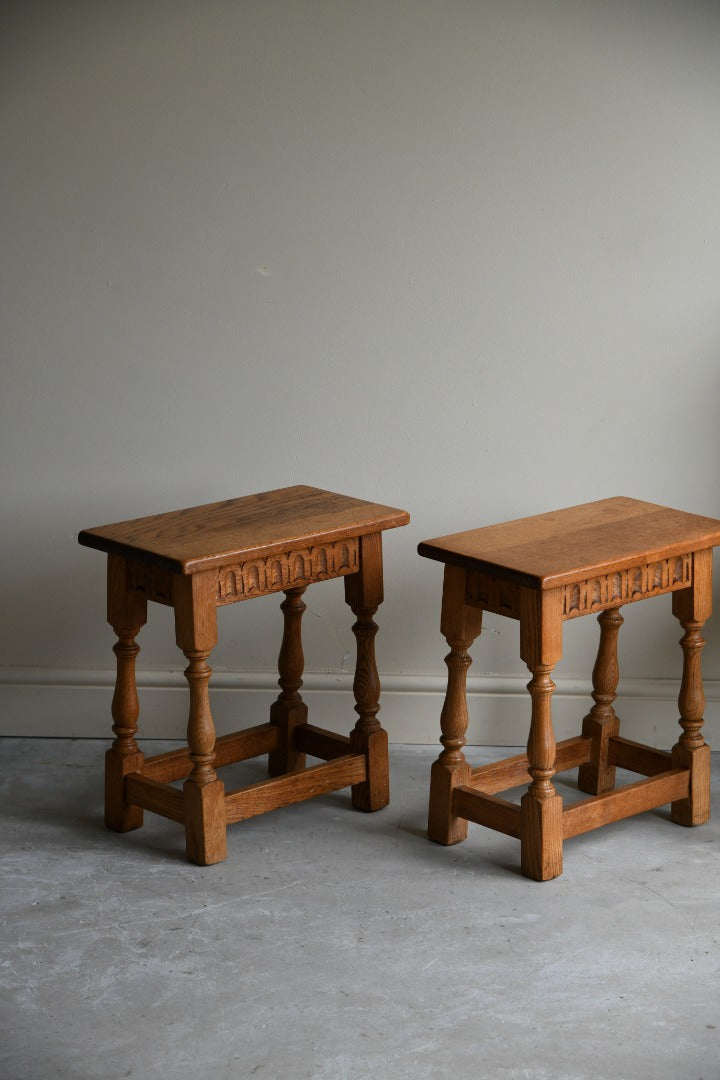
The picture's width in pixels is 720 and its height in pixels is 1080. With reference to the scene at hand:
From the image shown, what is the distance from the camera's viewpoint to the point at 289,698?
3471 millimetres

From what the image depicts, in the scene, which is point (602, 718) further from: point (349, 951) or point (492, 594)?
point (349, 951)

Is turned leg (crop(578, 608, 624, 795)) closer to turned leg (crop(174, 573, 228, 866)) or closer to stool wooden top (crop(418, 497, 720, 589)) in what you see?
stool wooden top (crop(418, 497, 720, 589))

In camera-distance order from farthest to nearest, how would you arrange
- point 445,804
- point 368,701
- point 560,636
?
point 368,701
point 445,804
point 560,636

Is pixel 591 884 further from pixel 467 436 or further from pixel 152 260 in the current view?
pixel 152 260

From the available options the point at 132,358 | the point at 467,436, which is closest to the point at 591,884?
the point at 467,436

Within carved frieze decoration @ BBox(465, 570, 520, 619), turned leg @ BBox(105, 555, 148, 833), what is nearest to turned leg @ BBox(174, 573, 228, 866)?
turned leg @ BBox(105, 555, 148, 833)

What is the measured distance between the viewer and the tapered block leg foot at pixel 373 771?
3260 millimetres

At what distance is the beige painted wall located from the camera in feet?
11.2

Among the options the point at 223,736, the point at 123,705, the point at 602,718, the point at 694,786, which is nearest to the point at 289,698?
the point at 223,736

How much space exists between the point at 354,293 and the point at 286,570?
862 millimetres

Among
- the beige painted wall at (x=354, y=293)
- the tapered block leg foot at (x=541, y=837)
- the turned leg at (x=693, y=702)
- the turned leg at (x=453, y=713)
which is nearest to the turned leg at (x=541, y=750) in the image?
the tapered block leg foot at (x=541, y=837)

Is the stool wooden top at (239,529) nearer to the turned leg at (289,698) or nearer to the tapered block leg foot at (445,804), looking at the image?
the turned leg at (289,698)

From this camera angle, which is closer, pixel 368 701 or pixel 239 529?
pixel 239 529

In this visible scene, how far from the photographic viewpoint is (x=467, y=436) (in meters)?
3.58
